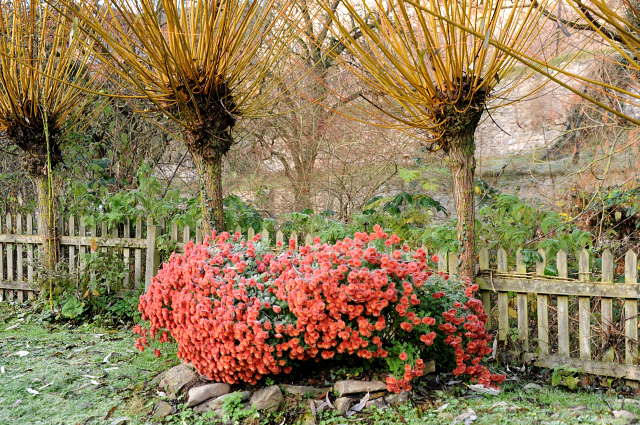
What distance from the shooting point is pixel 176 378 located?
344 cm

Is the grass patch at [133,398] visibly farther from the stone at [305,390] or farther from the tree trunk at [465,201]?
the tree trunk at [465,201]

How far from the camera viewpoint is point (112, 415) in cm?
315

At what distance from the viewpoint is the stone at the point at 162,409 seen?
3092 millimetres

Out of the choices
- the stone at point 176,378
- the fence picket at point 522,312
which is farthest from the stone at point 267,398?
the fence picket at point 522,312

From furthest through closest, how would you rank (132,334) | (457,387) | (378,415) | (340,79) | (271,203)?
1. (271,203)
2. (340,79)
3. (132,334)
4. (457,387)
5. (378,415)

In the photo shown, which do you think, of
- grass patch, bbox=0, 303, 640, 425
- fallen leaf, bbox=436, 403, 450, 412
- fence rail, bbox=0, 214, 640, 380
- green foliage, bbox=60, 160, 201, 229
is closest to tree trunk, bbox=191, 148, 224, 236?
fence rail, bbox=0, 214, 640, 380

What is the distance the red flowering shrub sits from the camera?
9.67 ft

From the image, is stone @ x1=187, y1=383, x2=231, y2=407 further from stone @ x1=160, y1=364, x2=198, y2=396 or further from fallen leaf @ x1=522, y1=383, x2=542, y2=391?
fallen leaf @ x1=522, y1=383, x2=542, y2=391

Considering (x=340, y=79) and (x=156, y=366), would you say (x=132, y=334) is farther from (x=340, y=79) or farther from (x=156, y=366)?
(x=340, y=79)

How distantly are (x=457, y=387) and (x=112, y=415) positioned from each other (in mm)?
2066

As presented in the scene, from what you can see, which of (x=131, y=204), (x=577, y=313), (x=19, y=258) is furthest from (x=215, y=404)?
(x=19, y=258)

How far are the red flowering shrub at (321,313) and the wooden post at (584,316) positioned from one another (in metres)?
0.69

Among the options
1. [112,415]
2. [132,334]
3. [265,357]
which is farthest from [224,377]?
Result: [132,334]

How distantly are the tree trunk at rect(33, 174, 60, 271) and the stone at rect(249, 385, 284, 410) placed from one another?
366 cm
